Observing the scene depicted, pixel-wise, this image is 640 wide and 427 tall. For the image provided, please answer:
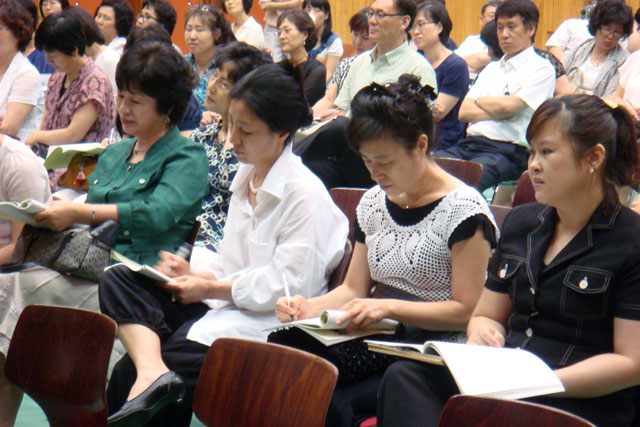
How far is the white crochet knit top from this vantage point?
207 centimetres

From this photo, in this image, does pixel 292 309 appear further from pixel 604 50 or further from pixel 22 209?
pixel 604 50

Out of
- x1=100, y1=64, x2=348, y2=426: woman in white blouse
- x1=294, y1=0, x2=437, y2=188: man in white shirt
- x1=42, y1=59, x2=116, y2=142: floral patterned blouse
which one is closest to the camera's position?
x1=100, y1=64, x2=348, y2=426: woman in white blouse

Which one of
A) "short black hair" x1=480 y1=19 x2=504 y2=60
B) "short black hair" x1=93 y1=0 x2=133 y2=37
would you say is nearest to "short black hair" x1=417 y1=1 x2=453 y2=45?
"short black hair" x1=480 y1=19 x2=504 y2=60

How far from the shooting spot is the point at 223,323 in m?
2.34

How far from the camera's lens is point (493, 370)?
1.56 m

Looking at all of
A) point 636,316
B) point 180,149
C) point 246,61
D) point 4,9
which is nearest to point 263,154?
point 180,149

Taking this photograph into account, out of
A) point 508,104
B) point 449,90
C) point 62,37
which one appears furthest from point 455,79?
point 62,37

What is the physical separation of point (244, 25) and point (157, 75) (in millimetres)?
4633

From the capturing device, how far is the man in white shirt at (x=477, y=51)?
6.70 meters

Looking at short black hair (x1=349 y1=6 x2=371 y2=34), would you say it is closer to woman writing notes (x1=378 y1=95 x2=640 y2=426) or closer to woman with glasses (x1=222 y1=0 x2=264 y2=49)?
woman with glasses (x1=222 y1=0 x2=264 y2=49)

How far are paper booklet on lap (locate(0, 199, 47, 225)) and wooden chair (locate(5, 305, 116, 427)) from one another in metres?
0.43

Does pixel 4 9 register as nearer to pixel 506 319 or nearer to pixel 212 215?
pixel 212 215

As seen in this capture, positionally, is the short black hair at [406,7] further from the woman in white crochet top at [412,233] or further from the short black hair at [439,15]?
the woman in white crochet top at [412,233]

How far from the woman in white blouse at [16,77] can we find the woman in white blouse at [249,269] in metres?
2.42
